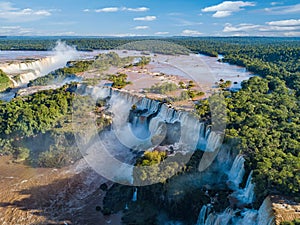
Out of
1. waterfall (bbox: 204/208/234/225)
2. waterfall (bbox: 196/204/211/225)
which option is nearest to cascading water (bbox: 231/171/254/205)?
waterfall (bbox: 204/208/234/225)

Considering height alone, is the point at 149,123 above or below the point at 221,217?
above

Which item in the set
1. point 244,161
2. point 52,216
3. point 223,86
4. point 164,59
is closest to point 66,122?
point 52,216

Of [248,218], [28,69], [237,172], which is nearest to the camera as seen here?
[248,218]

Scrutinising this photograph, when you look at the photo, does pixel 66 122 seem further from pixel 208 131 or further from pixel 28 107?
pixel 208 131

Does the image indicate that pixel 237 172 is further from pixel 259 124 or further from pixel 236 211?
pixel 259 124

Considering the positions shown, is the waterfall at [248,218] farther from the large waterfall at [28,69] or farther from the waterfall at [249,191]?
the large waterfall at [28,69]

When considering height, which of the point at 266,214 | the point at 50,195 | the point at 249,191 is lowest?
→ the point at 50,195

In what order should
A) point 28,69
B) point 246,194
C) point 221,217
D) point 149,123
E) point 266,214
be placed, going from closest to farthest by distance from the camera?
point 266,214 < point 221,217 < point 246,194 < point 149,123 < point 28,69

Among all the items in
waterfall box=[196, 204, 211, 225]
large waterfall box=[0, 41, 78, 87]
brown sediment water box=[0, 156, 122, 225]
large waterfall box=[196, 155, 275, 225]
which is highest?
large waterfall box=[0, 41, 78, 87]

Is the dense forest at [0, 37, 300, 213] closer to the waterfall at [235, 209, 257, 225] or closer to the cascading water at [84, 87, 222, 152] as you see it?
the waterfall at [235, 209, 257, 225]

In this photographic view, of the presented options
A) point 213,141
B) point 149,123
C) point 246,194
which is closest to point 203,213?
point 246,194
